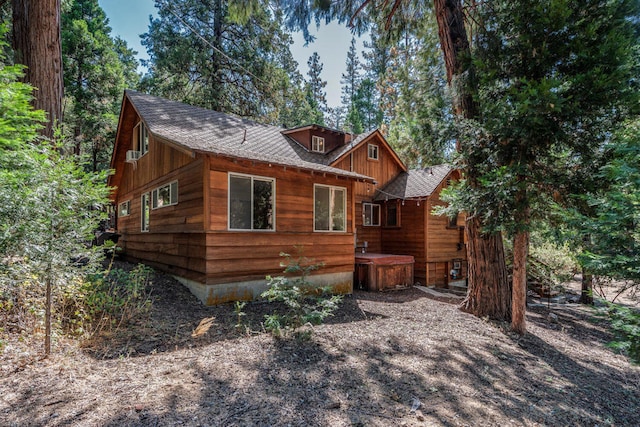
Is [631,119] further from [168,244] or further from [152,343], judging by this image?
[168,244]

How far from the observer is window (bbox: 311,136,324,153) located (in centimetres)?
1237

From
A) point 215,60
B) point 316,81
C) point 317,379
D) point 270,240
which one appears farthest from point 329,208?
point 316,81

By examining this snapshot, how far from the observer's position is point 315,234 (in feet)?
27.1

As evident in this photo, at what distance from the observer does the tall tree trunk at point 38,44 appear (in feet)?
19.0

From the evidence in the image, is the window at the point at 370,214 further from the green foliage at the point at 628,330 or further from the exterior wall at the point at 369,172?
the green foliage at the point at 628,330

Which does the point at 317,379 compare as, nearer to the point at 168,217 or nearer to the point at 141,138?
the point at 168,217

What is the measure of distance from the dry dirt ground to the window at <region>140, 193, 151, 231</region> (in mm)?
5276

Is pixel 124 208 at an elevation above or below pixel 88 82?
below

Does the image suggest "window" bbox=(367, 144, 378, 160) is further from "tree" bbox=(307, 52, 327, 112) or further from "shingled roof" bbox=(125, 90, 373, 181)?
"tree" bbox=(307, 52, 327, 112)

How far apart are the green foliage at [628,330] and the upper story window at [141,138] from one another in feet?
37.8

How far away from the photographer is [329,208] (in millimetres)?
8633

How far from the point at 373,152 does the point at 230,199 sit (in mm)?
8293

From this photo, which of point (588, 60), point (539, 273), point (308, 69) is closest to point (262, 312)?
point (588, 60)

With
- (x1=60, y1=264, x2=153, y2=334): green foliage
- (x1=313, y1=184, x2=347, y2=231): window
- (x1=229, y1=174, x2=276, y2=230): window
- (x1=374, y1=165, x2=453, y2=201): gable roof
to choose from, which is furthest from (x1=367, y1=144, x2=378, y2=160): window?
(x1=60, y1=264, x2=153, y2=334): green foliage
